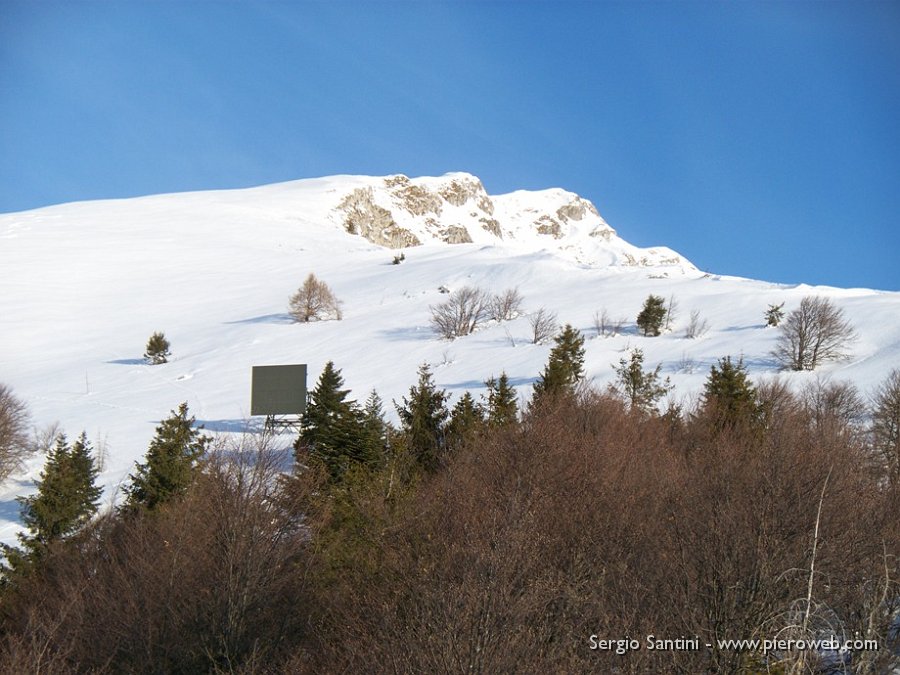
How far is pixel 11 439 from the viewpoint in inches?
1235

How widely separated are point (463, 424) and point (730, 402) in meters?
12.6

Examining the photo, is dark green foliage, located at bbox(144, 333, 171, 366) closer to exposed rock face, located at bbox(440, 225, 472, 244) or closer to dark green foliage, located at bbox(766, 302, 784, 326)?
dark green foliage, located at bbox(766, 302, 784, 326)

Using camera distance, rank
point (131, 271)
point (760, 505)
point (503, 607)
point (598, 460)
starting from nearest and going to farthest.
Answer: point (503, 607)
point (760, 505)
point (598, 460)
point (131, 271)

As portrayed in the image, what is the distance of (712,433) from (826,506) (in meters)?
11.8

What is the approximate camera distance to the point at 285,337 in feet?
180

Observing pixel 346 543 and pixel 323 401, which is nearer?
pixel 346 543

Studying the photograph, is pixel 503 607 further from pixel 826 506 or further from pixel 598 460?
pixel 598 460

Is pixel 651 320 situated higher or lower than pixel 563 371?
higher

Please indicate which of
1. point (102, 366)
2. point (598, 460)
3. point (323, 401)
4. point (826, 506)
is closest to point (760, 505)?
point (826, 506)

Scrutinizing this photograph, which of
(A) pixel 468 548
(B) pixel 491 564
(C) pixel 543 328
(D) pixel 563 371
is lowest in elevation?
(A) pixel 468 548

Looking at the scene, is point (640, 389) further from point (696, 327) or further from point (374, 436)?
point (696, 327)

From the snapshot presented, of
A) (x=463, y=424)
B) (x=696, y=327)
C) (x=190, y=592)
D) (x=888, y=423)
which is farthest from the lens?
(x=696, y=327)

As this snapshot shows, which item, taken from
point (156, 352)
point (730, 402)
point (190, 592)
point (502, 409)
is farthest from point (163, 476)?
point (156, 352)

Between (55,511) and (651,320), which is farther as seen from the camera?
(651,320)
